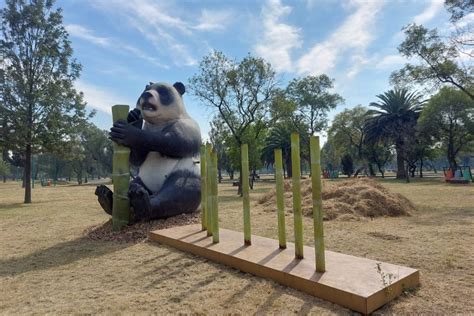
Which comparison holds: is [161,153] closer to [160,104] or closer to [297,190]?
[160,104]

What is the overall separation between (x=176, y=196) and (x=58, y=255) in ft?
7.93

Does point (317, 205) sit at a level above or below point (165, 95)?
below

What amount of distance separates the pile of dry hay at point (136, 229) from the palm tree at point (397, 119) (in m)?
29.9

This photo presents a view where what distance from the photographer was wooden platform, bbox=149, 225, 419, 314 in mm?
3094

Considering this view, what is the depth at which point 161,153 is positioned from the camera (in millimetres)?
7188

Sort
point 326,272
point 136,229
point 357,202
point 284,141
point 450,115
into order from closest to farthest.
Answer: point 326,272, point 136,229, point 357,202, point 450,115, point 284,141

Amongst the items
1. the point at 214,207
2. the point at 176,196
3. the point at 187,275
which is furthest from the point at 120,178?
the point at 187,275

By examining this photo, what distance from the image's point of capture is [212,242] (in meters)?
5.34

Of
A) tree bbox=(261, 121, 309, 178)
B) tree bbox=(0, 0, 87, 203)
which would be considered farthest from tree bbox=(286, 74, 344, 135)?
tree bbox=(0, 0, 87, 203)

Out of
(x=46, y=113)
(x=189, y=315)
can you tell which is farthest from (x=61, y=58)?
(x=189, y=315)

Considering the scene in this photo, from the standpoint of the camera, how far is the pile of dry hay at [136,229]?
6.53 meters

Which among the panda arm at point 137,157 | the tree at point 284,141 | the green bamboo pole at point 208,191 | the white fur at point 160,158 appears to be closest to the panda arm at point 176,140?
the white fur at point 160,158

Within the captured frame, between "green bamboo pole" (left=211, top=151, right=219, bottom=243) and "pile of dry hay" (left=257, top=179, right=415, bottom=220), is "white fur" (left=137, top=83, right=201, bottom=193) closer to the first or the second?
"green bamboo pole" (left=211, top=151, right=219, bottom=243)

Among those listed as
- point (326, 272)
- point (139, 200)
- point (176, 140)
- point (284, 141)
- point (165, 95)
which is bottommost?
point (326, 272)
